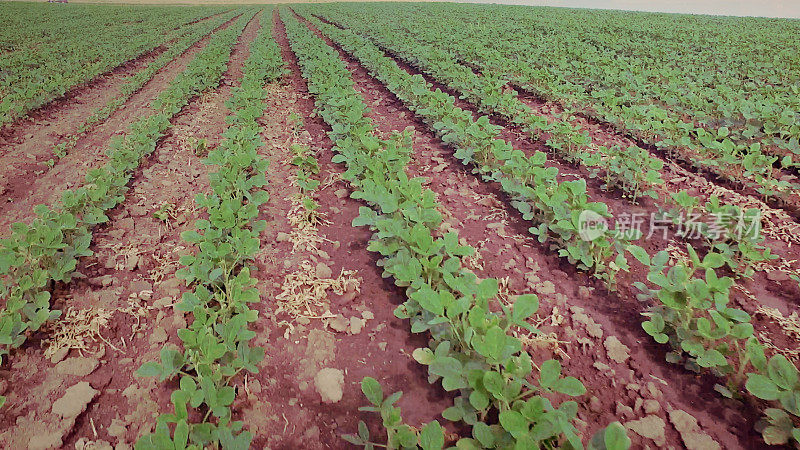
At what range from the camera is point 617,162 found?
4.71 metres

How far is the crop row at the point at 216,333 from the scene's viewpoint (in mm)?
1890

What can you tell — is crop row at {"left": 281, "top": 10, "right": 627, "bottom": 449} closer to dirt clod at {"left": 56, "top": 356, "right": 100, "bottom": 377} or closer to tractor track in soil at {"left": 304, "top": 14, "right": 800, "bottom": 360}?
tractor track in soil at {"left": 304, "top": 14, "right": 800, "bottom": 360}

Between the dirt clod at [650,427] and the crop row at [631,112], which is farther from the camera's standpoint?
the crop row at [631,112]

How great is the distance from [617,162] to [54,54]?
1938 cm

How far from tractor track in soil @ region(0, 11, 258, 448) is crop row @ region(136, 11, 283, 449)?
0.19 meters

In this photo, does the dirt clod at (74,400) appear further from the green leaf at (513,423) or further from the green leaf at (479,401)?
the green leaf at (513,423)

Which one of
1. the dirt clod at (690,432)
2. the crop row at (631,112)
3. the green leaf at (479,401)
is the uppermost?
the crop row at (631,112)

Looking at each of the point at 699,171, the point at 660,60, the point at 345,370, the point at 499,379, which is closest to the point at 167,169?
the point at 345,370

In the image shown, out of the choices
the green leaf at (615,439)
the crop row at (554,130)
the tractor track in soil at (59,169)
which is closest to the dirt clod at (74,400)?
the green leaf at (615,439)

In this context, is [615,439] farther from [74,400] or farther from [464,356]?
[74,400]

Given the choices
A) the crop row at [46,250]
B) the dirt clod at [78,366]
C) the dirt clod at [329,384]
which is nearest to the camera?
the dirt clod at [329,384]

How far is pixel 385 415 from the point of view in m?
1.92

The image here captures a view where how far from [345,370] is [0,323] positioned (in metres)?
2.25

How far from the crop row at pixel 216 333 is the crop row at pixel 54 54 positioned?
7.24 meters
